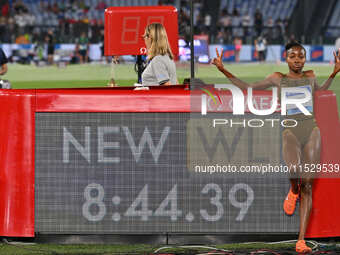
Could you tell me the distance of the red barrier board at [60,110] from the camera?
19.5 feet

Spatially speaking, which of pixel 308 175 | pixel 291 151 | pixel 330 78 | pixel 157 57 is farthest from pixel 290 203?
pixel 157 57

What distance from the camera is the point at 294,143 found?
5930 mm

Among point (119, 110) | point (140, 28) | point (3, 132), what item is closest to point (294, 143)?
point (119, 110)

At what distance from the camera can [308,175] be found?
6004 millimetres

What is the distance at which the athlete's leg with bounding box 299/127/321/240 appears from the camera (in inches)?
234

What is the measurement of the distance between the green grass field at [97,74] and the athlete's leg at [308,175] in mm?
17305

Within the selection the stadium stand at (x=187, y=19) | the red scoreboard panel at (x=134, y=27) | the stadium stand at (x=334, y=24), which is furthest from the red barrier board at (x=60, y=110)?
the stadium stand at (x=334, y=24)

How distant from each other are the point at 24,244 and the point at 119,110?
129cm

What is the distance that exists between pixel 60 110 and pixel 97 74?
79.4ft

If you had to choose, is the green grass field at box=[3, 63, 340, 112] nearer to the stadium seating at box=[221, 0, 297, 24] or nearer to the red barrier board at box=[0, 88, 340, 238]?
the stadium seating at box=[221, 0, 297, 24]

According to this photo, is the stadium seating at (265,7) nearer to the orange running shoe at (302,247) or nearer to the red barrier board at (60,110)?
the red barrier board at (60,110)

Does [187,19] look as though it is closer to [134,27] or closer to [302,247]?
[134,27]

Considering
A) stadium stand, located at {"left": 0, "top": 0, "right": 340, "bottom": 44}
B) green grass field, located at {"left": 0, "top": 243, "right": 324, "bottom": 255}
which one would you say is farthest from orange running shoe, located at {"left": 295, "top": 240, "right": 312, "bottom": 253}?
stadium stand, located at {"left": 0, "top": 0, "right": 340, "bottom": 44}

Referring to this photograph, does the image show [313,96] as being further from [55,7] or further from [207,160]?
[55,7]
